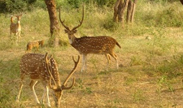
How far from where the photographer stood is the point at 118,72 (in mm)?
9531

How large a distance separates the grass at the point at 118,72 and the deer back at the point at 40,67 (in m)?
0.57

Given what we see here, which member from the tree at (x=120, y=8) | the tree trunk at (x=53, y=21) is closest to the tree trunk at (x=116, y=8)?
the tree at (x=120, y=8)

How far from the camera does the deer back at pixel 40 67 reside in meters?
6.69

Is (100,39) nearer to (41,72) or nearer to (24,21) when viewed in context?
(41,72)

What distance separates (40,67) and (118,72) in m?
2.97

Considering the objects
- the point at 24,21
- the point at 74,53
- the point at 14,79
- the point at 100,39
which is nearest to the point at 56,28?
the point at 74,53

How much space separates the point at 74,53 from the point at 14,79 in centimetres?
331

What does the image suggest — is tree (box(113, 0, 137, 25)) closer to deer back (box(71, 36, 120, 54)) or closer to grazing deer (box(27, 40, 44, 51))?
grazing deer (box(27, 40, 44, 51))

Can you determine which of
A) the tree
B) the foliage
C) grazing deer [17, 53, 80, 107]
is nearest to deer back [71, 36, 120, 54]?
grazing deer [17, 53, 80, 107]

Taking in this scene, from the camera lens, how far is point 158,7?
70.0 feet

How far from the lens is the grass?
742cm

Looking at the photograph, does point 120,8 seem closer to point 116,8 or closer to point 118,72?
point 116,8

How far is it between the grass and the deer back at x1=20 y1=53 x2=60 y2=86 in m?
0.57

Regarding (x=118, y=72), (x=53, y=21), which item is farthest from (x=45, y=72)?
(x=53, y=21)
